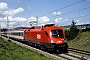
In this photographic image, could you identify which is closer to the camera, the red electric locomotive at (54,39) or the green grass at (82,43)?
the red electric locomotive at (54,39)

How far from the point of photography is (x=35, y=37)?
27453 millimetres

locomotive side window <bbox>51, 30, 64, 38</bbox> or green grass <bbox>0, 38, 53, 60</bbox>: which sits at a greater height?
locomotive side window <bbox>51, 30, 64, 38</bbox>

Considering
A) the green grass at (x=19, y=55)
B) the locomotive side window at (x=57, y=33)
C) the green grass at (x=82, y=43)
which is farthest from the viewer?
the green grass at (x=82, y=43)

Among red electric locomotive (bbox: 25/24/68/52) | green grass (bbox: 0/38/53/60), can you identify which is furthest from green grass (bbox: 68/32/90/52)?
green grass (bbox: 0/38/53/60)

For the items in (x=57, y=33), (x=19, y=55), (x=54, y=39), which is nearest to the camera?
(x=19, y=55)

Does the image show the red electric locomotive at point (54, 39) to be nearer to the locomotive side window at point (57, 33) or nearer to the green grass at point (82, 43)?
the locomotive side window at point (57, 33)

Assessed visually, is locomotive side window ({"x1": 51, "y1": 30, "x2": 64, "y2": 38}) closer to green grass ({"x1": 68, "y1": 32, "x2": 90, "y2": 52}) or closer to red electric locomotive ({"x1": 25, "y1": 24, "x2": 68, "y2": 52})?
red electric locomotive ({"x1": 25, "y1": 24, "x2": 68, "y2": 52})

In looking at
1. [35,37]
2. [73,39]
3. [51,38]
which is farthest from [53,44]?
[73,39]

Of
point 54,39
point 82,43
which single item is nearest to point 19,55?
point 54,39

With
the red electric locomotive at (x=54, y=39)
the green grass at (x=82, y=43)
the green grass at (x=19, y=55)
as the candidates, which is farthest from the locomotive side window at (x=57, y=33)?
the green grass at (x=82, y=43)

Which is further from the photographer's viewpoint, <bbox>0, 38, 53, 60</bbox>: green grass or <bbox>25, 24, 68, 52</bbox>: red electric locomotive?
<bbox>25, 24, 68, 52</bbox>: red electric locomotive

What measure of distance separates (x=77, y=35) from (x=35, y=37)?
18475mm

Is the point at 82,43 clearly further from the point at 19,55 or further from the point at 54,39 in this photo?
the point at 19,55

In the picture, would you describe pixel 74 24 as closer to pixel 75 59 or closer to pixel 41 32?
pixel 41 32
